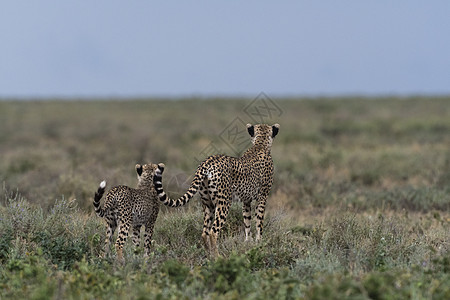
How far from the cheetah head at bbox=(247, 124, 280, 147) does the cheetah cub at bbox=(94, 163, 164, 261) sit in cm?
157

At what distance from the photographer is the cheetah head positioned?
7855 millimetres

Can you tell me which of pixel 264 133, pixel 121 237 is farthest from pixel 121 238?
pixel 264 133

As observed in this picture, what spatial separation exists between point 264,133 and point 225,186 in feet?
4.41

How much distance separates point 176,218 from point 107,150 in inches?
529

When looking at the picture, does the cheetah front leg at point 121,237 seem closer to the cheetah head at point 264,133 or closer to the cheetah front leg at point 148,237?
the cheetah front leg at point 148,237

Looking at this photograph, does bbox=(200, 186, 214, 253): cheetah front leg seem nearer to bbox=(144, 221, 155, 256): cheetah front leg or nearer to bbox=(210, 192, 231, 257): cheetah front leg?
bbox=(210, 192, 231, 257): cheetah front leg

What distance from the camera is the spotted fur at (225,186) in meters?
6.80

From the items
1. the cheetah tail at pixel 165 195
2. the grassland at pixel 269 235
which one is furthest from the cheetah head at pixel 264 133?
the cheetah tail at pixel 165 195

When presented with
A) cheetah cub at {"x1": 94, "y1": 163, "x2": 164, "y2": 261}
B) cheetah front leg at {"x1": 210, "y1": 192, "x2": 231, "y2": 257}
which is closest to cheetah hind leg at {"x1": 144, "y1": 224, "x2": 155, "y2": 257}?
cheetah cub at {"x1": 94, "y1": 163, "x2": 164, "y2": 261}

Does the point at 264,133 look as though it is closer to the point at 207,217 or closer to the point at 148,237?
the point at 207,217

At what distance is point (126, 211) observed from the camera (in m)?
6.88

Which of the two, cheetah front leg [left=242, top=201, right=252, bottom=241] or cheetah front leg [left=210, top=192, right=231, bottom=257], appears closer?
cheetah front leg [left=210, top=192, right=231, bottom=257]

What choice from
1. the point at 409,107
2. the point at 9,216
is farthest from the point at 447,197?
the point at 409,107

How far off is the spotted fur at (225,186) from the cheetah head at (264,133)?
5 centimetres
